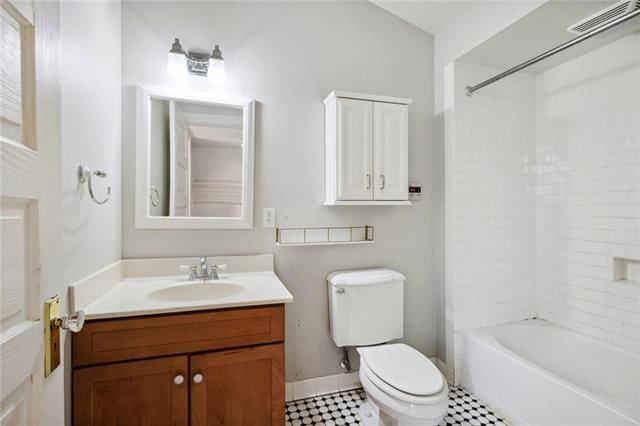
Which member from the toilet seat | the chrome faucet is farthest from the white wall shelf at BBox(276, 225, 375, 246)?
the toilet seat

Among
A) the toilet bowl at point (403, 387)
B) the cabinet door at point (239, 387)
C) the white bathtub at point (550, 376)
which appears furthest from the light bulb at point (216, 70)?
the white bathtub at point (550, 376)

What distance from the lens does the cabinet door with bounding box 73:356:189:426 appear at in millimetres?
1204

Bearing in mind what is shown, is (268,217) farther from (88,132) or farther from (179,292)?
(88,132)

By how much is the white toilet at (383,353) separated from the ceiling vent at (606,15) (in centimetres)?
154

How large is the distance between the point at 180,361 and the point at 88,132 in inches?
40.1

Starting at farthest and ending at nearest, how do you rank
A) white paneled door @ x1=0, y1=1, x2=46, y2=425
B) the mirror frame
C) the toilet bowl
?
1. the mirror frame
2. the toilet bowl
3. white paneled door @ x1=0, y1=1, x2=46, y2=425

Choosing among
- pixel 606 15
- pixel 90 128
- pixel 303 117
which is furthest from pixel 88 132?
pixel 606 15

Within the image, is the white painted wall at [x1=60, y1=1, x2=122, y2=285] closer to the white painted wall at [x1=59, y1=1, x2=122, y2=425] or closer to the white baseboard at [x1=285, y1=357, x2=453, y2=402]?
the white painted wall at [x1=59, y1=1, x2=122, y2=425]

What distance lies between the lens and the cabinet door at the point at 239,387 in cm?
132

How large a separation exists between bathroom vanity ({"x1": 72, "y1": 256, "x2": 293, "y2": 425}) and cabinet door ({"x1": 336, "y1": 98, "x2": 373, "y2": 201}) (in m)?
0.77

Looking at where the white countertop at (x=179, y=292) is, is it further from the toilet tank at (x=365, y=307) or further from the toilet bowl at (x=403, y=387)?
the toilet bowl at (x=403, y=387)

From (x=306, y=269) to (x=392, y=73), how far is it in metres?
1.46

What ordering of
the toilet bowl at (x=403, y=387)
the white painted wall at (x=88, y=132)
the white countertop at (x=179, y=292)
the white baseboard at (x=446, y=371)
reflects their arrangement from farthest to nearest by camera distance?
the white baseboard at (x=446, y=371), the toilet bowl at (x=403, y=387), the white countertop at (x=179, y=292), the white painted wall at (x=88, y=132)

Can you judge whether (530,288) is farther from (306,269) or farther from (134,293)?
(134,293)
